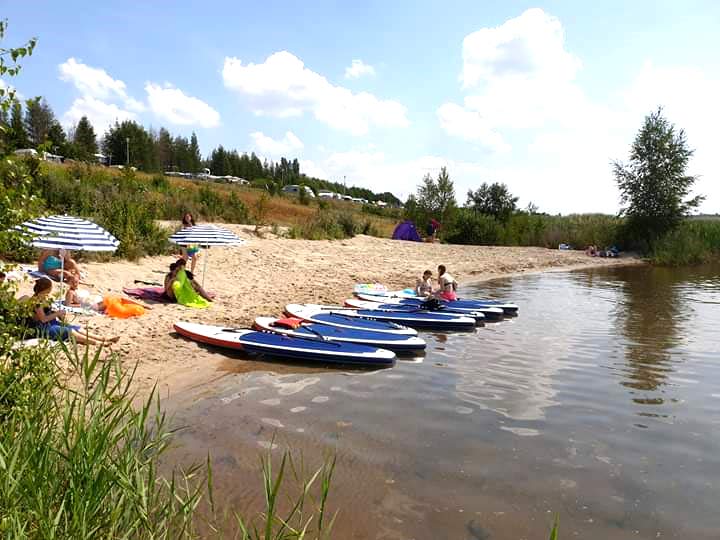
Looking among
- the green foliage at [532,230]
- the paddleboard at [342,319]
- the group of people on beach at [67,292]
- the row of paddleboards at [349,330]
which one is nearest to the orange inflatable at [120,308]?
the group of people on beach at [67,292]

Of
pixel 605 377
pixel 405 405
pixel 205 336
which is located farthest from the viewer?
pixel 205 336

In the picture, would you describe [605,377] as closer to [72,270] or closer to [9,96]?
[9,96]

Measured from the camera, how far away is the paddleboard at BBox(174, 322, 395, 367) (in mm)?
7652

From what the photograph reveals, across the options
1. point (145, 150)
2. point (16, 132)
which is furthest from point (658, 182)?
point (145, 150)

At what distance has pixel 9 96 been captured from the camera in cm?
298

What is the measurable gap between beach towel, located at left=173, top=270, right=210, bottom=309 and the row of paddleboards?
5.41 feet

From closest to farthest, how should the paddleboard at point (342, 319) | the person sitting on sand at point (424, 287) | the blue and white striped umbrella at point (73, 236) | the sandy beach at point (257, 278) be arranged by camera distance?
the blue and white striped umbrella at point (73, 236)
the sandy beach at point (257, 278)
the paddleboard at point (342, 319)
the person sitting on sand at point (424, 287)

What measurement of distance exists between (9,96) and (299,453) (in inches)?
140

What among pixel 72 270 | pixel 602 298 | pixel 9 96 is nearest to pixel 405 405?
pixel 9 96

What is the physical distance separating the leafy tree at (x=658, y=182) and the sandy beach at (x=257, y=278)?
5.69 metres

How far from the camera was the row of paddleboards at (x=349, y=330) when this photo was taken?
25.3 feet

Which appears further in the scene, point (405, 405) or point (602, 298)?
point (602, 298)

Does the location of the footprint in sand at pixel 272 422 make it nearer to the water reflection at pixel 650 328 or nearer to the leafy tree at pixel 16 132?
the leafy tree at pixel 16 132

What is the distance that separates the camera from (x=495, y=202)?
119ft
